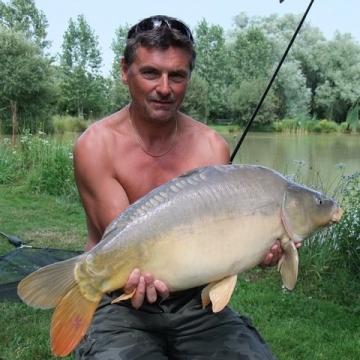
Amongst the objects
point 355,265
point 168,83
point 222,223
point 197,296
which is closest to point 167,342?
point 197,296

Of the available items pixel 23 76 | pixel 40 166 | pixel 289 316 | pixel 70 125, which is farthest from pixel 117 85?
pixel 289 316

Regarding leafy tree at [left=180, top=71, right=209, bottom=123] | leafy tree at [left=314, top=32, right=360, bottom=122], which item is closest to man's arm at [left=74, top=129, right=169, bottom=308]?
leafy tree at [left=180, top=71, right=209, bottom=123]

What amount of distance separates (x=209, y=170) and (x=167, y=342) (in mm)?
A: 599

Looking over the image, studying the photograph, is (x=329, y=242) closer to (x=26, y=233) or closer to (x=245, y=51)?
(x=26, y=233)

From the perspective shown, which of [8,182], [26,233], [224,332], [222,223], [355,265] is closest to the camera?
[222,223]

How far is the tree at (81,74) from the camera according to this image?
1225 inches

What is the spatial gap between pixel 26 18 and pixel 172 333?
3441 cm

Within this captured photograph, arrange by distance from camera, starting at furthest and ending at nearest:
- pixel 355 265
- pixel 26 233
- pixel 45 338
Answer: pixel 26 233, pixel 355 265, pixel 45 338

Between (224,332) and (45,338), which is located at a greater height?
(224,332)

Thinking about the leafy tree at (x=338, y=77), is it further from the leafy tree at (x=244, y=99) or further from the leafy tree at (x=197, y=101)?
the leafy tree at (x=197, y=101)

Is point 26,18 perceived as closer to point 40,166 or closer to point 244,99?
point 244,99

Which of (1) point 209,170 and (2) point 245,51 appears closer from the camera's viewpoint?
(1) point 209,170

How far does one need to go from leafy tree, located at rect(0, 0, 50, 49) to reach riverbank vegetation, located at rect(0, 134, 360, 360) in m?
29.5

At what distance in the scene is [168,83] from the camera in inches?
68.3
